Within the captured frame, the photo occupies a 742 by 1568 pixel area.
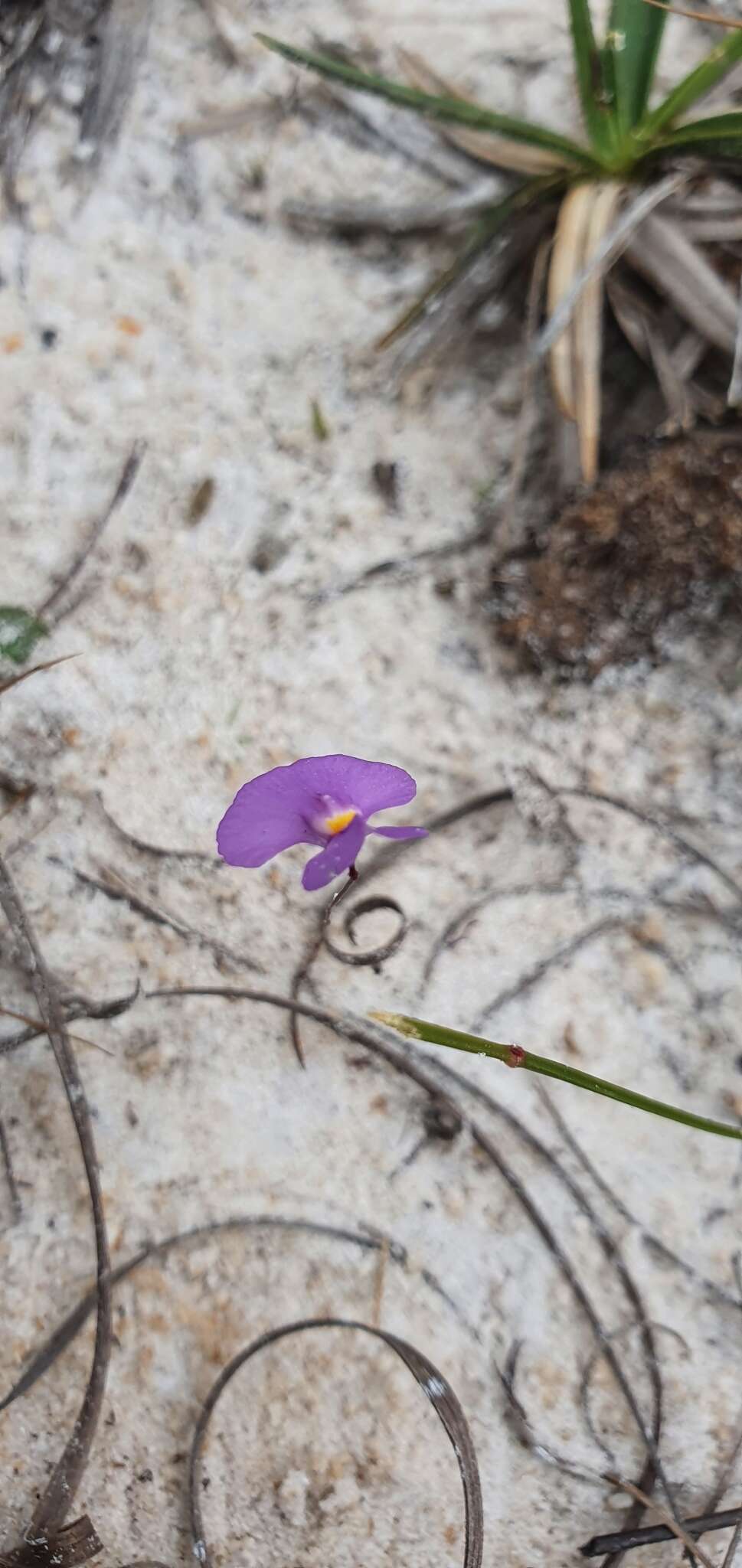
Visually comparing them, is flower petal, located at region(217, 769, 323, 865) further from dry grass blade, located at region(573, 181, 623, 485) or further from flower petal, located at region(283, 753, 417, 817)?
dry grass blade, located at region(573, 181, 623, 485)

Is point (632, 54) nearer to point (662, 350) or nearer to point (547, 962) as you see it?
point (662, 350)

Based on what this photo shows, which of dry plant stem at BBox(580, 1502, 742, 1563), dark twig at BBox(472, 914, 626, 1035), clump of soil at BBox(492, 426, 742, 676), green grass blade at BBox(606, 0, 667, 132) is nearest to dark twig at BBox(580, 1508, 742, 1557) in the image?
dry plant stem at BBox(580, 1502, 742, 1563)

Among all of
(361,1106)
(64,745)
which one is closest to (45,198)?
(64,745)

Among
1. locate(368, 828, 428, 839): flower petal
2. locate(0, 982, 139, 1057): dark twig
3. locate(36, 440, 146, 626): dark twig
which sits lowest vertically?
locate(0, 982, 139, 1057): dark twig

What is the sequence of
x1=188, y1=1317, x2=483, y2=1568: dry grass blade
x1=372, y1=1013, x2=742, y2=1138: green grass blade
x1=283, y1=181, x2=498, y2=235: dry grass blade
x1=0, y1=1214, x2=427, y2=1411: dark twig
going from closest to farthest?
x1=372, y1=1013, x2=742, y2=1138: green grass blade, x1=188, y1=1317, x2=483, y2=1568: dry grass blade, x1=0, y1=1214, x2=427, y2=1411: dark twig, x1=283, y1=181, x2=498, y2=235: dry grass blade

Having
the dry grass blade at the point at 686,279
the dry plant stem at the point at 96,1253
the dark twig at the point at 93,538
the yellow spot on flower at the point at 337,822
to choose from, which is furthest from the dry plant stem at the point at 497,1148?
the dry grass blade at the point at 686,279

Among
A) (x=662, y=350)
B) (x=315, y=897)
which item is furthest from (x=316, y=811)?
(x=662, y=350)

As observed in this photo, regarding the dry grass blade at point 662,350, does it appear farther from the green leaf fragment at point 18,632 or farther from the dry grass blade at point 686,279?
the green leaf fragment at point 18,632
